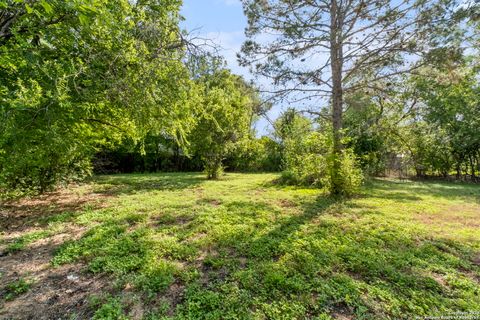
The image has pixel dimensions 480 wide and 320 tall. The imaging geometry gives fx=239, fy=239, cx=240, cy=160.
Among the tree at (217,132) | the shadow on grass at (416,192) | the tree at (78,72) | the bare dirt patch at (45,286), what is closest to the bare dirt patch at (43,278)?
the bare dirt patch at (45,286)

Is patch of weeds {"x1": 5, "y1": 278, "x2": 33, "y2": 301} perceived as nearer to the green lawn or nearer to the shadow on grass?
the green lawn

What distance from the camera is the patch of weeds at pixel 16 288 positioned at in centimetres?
233

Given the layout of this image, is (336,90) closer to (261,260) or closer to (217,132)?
(261,260)

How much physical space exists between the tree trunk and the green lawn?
110cm

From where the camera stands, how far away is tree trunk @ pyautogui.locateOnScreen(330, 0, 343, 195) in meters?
5.50

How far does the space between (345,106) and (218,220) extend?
5375mm

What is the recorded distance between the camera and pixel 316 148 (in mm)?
7301

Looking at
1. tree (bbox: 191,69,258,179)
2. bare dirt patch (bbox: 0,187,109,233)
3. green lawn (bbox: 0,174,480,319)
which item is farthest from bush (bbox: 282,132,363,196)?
bare dirt patch (bbox: 0,187,109,233)

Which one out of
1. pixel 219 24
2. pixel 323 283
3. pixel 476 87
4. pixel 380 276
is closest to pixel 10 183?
pixel 219 24

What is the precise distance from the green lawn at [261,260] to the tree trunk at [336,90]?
1.10 metres

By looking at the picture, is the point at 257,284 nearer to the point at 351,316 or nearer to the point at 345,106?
the point at 351,316

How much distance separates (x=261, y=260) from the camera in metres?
3.02

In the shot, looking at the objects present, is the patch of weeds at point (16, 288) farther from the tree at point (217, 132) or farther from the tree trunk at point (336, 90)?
the tree at point (217, 132)

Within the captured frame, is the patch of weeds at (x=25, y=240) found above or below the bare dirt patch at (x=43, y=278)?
above
